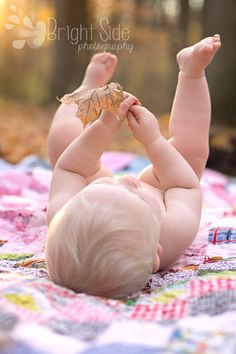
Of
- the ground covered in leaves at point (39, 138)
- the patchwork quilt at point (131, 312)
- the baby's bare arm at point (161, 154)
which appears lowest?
the ground covered in leaves at point (39, 138)

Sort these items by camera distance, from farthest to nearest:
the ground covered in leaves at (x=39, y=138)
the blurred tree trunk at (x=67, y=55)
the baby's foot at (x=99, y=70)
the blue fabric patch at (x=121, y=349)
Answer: the blurred tree trunk at (x=67, y=55)
the ground covered in leaves at (x=39, y=138)
the baby's foot at (x=99, y=70)
the blue fabric patch at (x=121, y=349)

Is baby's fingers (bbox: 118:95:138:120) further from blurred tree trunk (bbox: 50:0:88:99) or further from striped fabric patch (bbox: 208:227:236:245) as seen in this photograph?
blurred tree trunk (bbox: 50:0:88:99)

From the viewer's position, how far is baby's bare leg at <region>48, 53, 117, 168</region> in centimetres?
138

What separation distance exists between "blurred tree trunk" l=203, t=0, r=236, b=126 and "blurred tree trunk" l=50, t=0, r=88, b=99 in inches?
34.5

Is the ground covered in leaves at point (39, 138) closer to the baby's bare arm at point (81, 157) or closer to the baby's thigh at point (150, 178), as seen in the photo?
the baby's thigh at point (150, 178)

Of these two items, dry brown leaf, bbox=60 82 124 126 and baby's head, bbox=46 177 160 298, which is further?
dry brown leaf, bbox=60 82 124 126

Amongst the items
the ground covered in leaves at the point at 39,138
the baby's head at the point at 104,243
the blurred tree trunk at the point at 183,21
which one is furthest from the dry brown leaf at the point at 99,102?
the blurred tree trunk at the point at 183,21

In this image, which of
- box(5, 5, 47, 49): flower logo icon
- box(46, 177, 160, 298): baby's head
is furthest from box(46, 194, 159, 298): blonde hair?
box(5, 5, 47, 49): flower logo icon

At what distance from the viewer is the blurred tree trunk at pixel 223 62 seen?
2.95 m

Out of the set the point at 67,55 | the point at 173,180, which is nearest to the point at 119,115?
the point at 173,180

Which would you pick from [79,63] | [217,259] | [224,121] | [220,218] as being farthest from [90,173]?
[79,63]

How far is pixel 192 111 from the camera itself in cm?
136

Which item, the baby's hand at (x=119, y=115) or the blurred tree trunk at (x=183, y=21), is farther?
the blurred tree trunk at (x=183, y=21)

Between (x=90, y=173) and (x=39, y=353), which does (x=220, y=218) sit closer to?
(x=90, y=173)
